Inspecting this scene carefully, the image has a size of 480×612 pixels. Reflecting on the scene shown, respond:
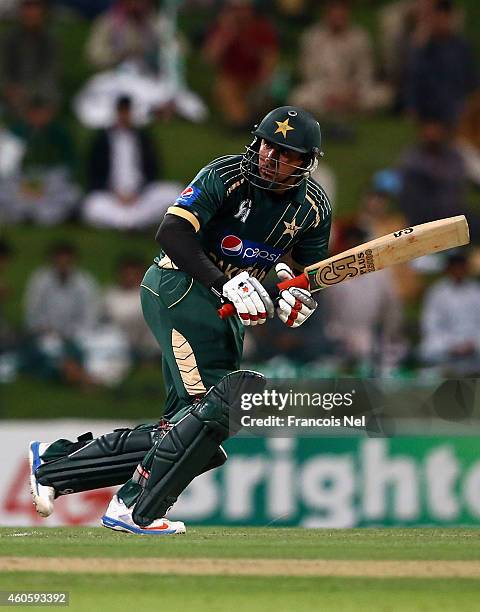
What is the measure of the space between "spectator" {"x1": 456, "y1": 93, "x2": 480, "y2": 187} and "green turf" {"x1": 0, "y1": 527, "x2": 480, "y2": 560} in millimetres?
5058

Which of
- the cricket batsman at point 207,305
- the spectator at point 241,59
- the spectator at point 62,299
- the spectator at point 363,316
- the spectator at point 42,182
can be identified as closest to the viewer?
the cricket batsman at point 207,305

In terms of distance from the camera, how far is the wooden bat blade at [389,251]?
516cm

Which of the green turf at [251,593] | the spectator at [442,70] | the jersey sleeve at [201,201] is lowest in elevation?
the green turf at [251,593]


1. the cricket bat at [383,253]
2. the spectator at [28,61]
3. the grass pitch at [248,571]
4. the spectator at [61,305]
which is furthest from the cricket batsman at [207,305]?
the spectator at [28,61]

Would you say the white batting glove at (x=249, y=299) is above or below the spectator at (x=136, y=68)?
below

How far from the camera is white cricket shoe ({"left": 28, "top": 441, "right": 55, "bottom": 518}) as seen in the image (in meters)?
5.42

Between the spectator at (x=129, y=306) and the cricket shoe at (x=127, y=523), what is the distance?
3840mm

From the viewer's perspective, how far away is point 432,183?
398 inches

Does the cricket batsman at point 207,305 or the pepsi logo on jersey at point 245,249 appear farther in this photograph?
the pepsi logo on jersey at point 245,249

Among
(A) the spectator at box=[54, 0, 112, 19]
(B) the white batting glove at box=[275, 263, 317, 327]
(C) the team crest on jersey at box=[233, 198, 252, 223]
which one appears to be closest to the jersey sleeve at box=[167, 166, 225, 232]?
(C) the team crest on jersey at box=[233, 198, 252, 223]

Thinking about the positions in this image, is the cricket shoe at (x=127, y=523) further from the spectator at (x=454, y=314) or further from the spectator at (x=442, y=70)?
the spectator at (x=442, y=70)

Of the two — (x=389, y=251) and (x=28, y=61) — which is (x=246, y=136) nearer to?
(x=28, y=61)

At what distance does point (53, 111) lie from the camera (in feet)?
34.4

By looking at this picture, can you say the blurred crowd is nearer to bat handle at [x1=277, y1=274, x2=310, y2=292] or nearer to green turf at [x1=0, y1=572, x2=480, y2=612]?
bat handle at [x1=277, y1=274, x2=310, y2=292]
